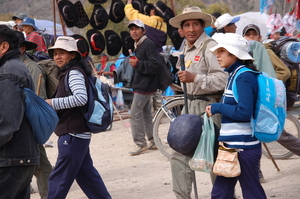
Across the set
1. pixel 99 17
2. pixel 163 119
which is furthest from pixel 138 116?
pixel 99 17

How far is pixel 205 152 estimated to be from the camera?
3785 mm

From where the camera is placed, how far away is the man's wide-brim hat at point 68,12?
10.3 m

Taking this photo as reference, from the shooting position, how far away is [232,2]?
2457 inches

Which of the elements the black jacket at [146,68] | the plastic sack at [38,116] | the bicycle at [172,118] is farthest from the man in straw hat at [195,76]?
the black jacket at [146,68]

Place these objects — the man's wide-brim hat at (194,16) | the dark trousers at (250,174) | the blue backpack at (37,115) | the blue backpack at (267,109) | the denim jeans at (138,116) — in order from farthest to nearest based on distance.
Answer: the denim jeans at (138,116)
the man's wide-brim hat at (194,16)
the dark trousers at (250,174)
the blue backpack at (267,109)
the blue backpack at (37,115)

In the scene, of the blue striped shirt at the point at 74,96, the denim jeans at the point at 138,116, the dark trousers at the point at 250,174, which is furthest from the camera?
the denim jeans at the point at 138,116

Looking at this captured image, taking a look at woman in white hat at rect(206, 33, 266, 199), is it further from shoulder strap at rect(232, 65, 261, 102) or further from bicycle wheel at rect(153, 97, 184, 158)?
bicycle wheel at rect(153, 97, 184, 158)

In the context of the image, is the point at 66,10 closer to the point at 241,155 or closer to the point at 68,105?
the point at 68,105

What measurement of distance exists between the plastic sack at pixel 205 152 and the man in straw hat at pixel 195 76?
65 centimetres

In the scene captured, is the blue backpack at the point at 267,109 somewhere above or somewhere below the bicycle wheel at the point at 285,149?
above

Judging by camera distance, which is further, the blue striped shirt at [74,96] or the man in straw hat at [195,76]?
the man in straw hat at [195,76]

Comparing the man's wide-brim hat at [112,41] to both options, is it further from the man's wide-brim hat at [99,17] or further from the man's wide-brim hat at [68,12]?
the man's wide-brim hat at [68,12]

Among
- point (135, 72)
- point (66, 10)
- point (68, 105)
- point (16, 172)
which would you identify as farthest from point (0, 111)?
point (66, 10)

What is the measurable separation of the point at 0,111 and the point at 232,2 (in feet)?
204
